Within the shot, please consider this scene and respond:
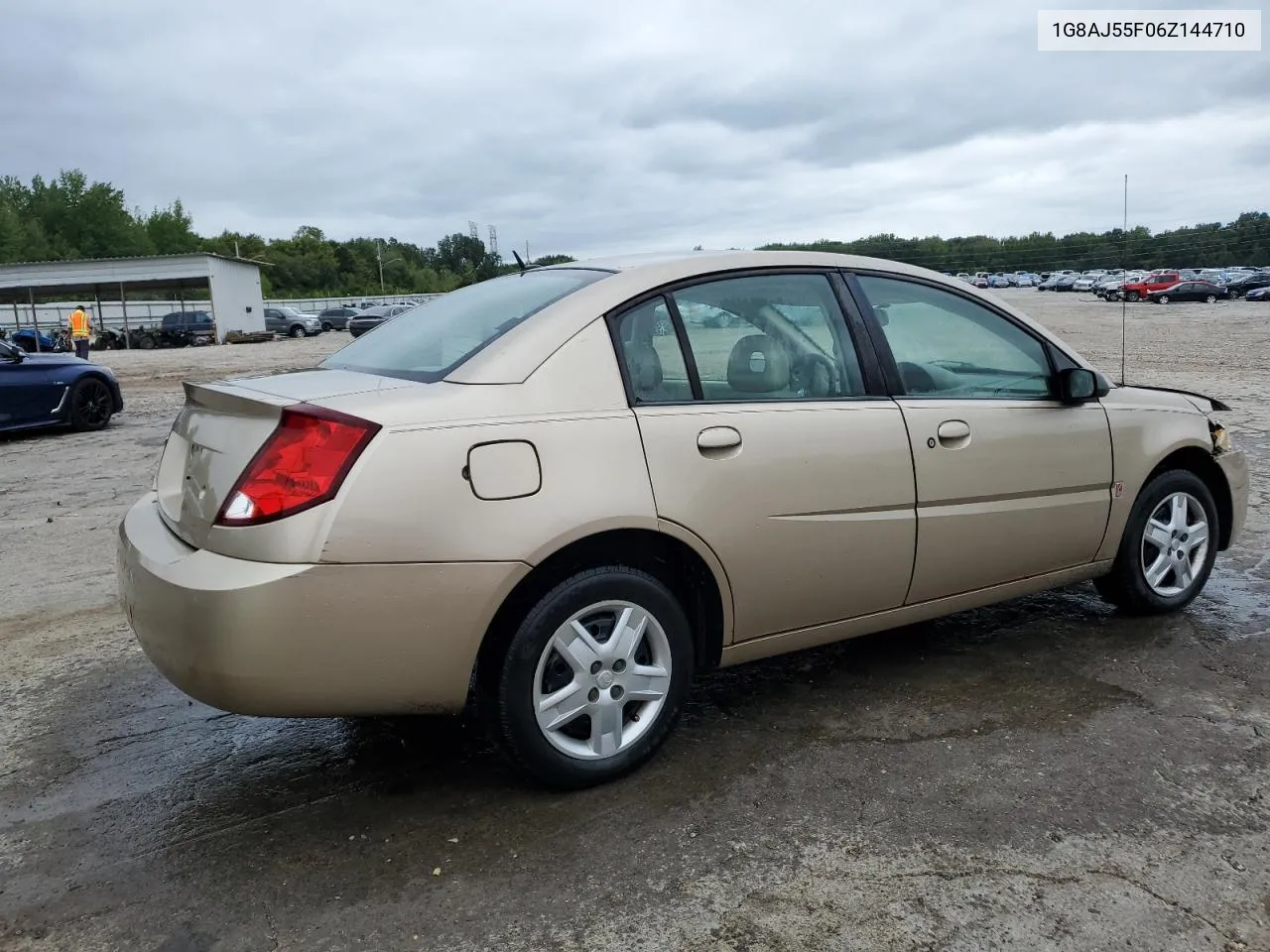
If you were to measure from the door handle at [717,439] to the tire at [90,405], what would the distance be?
38.4 ft

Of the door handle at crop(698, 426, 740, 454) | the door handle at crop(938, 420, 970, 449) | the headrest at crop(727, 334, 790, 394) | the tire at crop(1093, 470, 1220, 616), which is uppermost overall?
the headrest at crop(727, 334, 790, 394)

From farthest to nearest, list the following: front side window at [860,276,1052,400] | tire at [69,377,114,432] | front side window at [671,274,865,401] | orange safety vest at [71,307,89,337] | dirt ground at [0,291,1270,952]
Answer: orange safety vest at [71,307,89,337]
tire at [69,377,114,432]
front side window at [860,276,1052,400]
front side window at [671,274,865,401]
dirt ground at [0,291,1270,952]

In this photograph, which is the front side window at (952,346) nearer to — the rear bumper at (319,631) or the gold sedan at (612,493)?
the gold sedan at (612,493)

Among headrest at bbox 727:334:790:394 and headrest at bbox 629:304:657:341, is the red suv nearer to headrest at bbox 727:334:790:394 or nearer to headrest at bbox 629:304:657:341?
headrest at bbox 727:334:790:394

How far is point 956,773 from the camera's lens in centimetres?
318

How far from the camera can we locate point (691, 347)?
3.35 m

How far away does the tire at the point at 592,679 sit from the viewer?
289 cm

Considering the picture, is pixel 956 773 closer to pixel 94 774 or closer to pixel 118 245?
pixel 94 774

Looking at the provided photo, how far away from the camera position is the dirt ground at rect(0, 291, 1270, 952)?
8.12 ft

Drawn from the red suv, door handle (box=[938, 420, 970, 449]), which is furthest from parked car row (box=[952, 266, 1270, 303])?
door handle (box=[938, 420, 970, 449])

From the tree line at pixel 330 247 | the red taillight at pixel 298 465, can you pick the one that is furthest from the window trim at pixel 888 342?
the tree line at pixel 330 247

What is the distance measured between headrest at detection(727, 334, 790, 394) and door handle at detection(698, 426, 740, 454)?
21 cm

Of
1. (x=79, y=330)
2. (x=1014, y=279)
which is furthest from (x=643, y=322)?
(x=1014, y=279)

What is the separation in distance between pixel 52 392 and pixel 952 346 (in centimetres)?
1173
